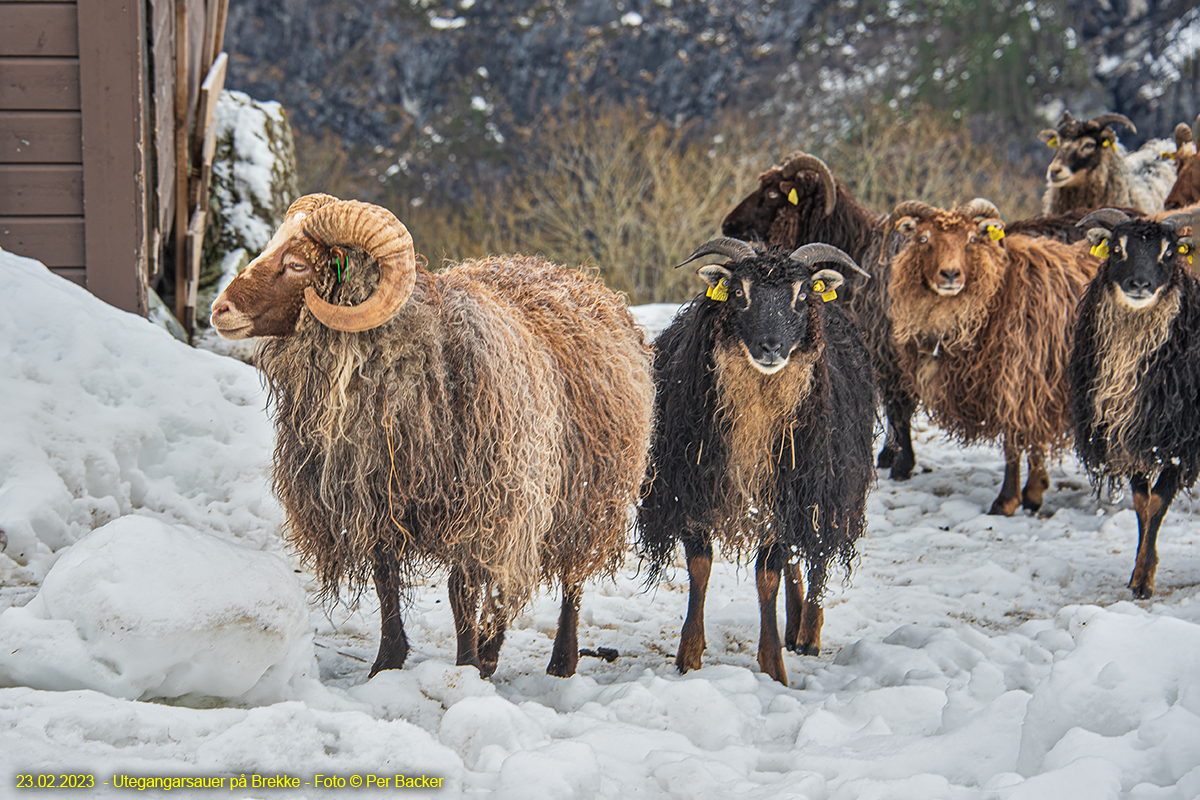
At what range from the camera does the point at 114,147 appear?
5.96 m

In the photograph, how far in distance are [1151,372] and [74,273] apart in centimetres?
693

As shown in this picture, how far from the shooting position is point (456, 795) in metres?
2.62

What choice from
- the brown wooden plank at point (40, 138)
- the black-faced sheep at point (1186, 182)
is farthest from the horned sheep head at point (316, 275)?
the black-faced sheep at point (1186, 182)

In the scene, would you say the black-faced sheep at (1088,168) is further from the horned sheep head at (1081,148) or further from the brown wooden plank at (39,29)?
the brown wooden plank at (39,29)

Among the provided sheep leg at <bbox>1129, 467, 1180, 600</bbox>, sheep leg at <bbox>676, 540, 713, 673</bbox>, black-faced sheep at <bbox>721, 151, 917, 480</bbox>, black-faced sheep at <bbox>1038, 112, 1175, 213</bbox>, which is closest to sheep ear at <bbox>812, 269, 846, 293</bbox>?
sheep leg at <bbox>676, 540, 713, 673</bbox>

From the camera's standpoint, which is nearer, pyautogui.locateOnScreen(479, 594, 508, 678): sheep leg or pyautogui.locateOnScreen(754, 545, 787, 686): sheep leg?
pyautogui.locateOnScreen(479, 594, 508, 678): sheep leg

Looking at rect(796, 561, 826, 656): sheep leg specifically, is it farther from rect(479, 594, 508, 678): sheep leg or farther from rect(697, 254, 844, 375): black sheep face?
rect(479, 594, 508, 678): sheep leg

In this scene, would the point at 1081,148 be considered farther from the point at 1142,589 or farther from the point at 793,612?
the point at 793,612

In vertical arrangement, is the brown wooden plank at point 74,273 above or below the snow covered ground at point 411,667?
above

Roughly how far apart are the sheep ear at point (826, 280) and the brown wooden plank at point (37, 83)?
4.91 m

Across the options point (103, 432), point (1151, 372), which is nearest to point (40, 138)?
point (103, 432)

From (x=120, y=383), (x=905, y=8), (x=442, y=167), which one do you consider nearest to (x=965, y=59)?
(x=905, y=8)

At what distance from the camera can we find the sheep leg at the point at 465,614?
3633mm

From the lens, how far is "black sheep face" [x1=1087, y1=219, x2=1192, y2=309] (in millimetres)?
5648
